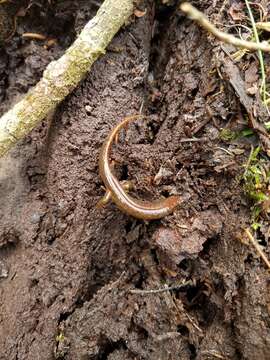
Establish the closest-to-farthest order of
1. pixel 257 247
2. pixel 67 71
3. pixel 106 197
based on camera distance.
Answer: pixel 257 247, pixel 67 71, pixel 106 197

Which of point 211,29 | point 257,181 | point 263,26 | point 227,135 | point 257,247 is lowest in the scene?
point 257,247

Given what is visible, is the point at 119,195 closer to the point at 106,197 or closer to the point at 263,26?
the point at 106,197

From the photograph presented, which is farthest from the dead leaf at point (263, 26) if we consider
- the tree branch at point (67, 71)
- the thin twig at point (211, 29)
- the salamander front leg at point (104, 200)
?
the salamander front leg at point (104, 200)

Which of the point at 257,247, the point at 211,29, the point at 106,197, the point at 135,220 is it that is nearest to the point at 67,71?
the point at 106,197

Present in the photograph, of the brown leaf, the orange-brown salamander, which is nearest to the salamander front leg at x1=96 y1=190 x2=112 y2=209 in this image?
the orange-brown salamander

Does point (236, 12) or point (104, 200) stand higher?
point (236, 12)

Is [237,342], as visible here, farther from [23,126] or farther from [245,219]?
[23,126]
